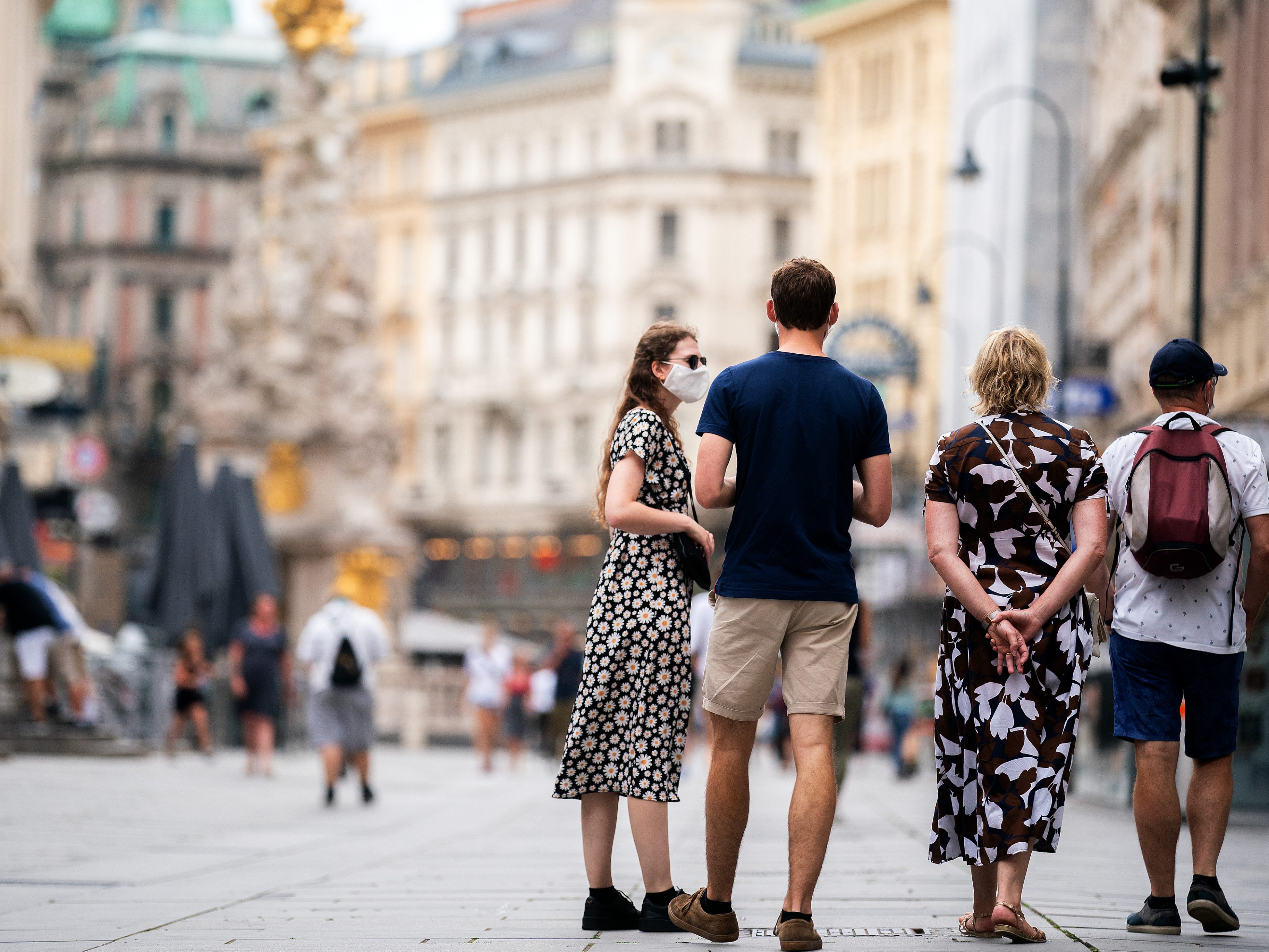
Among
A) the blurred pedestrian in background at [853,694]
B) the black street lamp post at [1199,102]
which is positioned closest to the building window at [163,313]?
the black street lamp post at [1199,102]

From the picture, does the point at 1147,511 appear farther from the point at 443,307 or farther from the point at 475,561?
the point at 443,307

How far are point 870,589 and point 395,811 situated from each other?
125ft

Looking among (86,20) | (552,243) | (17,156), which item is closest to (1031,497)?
(17,156)

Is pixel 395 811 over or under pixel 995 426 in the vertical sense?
under

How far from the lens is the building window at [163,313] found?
95.9 m

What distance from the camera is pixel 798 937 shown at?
6.76 metres

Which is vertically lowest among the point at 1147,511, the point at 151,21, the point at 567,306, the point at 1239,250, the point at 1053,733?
the point at 1053,733

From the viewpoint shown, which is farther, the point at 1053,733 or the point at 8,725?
the point at 8,725

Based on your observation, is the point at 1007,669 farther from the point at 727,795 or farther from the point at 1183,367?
the point at 1183,367

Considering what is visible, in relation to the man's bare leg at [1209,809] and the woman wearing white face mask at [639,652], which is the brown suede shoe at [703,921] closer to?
the woman wearing white face mask at [639,652]

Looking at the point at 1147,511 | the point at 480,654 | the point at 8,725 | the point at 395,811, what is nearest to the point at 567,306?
the point at 480,654

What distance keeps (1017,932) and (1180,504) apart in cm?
174

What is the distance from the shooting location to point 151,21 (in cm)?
9700

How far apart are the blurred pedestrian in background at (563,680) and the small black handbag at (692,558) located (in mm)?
19662
